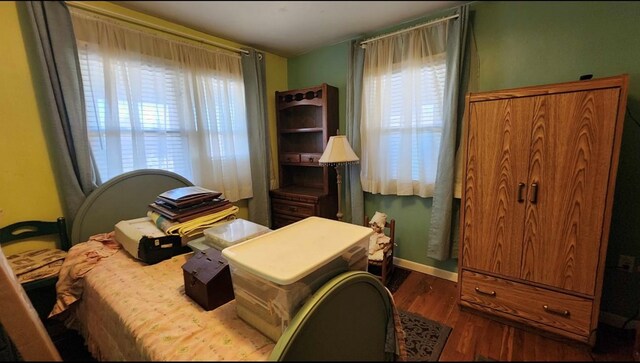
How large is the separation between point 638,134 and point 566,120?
0.95m

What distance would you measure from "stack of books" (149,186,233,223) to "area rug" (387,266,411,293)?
1.57m

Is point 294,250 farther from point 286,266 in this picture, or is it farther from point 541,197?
point 541,197

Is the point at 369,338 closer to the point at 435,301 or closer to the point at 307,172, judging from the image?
the point at 435,301

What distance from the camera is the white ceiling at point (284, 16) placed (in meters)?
0.40

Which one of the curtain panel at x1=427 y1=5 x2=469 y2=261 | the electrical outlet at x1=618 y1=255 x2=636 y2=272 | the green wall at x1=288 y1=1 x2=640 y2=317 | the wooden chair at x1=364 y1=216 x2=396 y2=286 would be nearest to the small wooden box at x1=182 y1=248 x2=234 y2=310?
the green wall at x1=288 y1=1 x2=640 y2=317

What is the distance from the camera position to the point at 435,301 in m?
1.59

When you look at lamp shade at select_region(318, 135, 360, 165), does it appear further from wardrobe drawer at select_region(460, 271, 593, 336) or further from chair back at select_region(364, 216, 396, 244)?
wardrobe drawer at select_region(460, 271, 593, 336)

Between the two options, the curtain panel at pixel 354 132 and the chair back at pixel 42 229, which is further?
the curtain panel at pixel 354 132

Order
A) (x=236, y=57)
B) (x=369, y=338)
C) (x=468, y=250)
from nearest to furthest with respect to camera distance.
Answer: (x=369, y=338) < (x=236, y=57) < (x=468, y=250)

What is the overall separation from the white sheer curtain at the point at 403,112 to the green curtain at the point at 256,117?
112cm

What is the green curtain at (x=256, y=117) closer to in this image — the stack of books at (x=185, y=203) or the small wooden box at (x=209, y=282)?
the stack of books at (x=185, y=203)

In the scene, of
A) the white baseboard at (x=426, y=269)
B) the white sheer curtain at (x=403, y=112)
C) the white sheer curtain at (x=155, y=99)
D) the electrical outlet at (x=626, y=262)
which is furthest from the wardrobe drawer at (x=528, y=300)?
the white sheer curtain at (x=155, y=99)

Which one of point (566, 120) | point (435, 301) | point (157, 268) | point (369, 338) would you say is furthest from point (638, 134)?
point (157, 268)

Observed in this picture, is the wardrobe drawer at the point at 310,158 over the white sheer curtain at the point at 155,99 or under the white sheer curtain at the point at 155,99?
under
